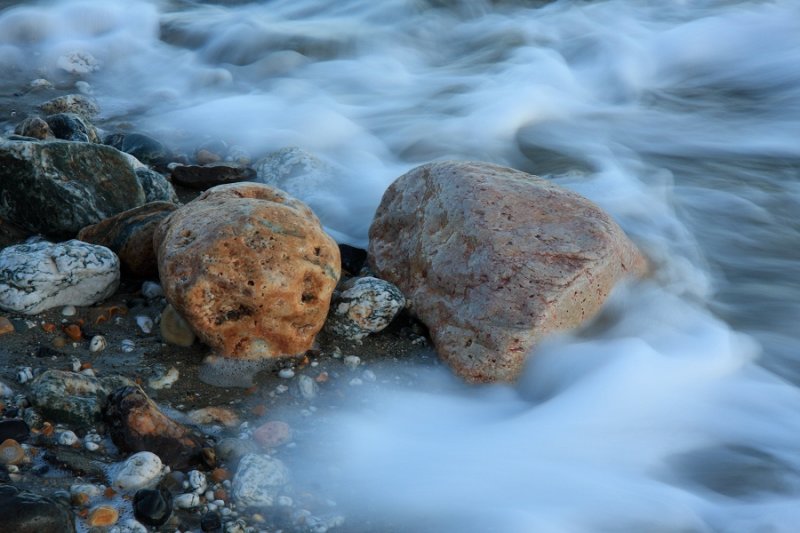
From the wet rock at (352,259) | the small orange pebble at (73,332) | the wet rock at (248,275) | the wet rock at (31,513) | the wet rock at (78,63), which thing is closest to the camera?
the wet rock at (31,513)

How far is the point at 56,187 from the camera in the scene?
4.12 m

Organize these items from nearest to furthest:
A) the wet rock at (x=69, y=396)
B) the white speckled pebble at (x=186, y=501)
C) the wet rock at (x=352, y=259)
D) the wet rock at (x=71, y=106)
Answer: the white speckled pebble at (x=186, y=501), the wet rock at (x=69, y=396), the wet rock at (x=352, y=259), the wet rock at (x=71, y=106)

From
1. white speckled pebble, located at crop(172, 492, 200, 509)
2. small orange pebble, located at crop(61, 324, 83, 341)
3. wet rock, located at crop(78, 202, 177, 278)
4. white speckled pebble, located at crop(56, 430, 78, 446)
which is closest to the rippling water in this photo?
white speckled pebble, located at crop(172, 492, 200, 509)

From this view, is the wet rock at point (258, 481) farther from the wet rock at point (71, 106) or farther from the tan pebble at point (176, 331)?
the wet rock at point (71, 106)

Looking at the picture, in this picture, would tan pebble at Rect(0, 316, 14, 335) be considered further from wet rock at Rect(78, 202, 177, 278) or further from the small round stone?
wet rock at Rect(78, 202, 177, 278)

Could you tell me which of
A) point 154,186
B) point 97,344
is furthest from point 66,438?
point 154,186

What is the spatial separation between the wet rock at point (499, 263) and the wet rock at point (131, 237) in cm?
114


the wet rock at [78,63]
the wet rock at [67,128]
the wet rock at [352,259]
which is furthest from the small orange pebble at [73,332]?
the wet rock at [78,63]

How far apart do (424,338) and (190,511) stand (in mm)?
1454

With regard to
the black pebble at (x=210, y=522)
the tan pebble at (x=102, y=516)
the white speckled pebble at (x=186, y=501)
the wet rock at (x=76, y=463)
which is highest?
the tan pebble at (x=102, y=516)

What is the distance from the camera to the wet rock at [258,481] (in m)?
2.73

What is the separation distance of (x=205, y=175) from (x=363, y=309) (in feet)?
6.28

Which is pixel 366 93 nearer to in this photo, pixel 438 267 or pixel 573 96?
pixel 573 96

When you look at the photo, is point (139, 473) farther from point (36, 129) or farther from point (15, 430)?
point (36, 129)
